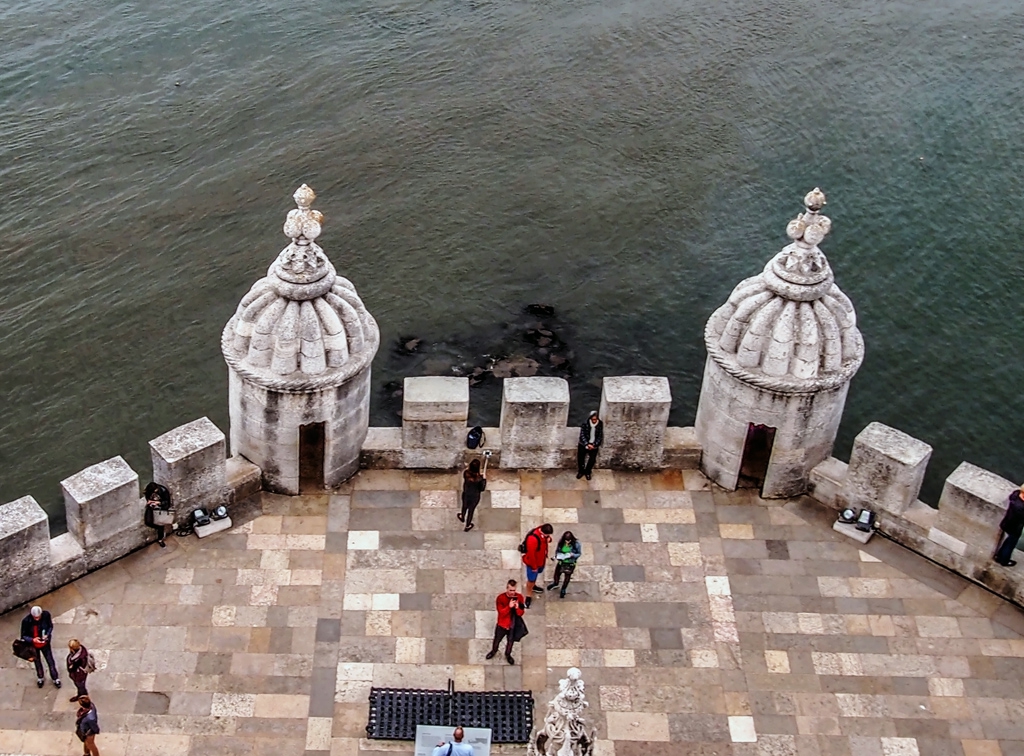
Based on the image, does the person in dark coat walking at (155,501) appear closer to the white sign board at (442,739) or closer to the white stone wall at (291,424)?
the white stone wall at (291,424)

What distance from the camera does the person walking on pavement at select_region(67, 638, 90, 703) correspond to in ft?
73.4

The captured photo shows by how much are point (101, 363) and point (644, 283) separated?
15.8 meters

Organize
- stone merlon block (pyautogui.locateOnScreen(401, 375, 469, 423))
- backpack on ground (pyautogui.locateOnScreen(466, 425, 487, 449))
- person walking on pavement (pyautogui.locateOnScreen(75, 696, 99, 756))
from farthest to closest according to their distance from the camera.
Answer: backpack on ground (pyautogui.locateOnScreen(466, 425, 487, 449)), stone merlon block (pyautogui.locateOnScreen(401, 375, 469, 423)), person walking on pavement (pyautogui.locateOnScreen(75, 696, 99, 756))

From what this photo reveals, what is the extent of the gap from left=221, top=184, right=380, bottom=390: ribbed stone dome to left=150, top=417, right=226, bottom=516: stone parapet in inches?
52.1

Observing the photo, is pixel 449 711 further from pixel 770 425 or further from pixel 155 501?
pixel 770 425

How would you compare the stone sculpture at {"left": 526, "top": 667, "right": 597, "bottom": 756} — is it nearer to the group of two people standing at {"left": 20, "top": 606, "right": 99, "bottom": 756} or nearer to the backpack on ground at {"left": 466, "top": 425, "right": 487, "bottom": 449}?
the group of two people standing at {"left": 20, "top": 606, "right": 99, "bottom": 756}

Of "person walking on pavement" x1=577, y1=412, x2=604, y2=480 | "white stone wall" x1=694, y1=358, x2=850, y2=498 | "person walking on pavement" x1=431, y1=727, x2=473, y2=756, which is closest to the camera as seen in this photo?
"person walking on pavement" x1=431, y1=727, x2=473, y2=756

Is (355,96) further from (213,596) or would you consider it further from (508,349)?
(213,596)

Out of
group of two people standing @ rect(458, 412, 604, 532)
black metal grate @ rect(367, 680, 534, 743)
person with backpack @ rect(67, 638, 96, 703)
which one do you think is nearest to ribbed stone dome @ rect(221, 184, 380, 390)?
group of two people standing @ rect(458, 412, 604, 532)

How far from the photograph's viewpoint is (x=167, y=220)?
44125 mm

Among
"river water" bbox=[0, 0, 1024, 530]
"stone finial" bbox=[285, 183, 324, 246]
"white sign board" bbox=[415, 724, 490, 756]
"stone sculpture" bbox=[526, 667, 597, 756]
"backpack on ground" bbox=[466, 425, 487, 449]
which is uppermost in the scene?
"stone finial" bbox=[285, 183, 324, 246]

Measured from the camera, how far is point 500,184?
46.8 m

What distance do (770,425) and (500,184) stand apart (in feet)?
71.4

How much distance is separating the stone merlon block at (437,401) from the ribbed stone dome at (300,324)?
1371mm
